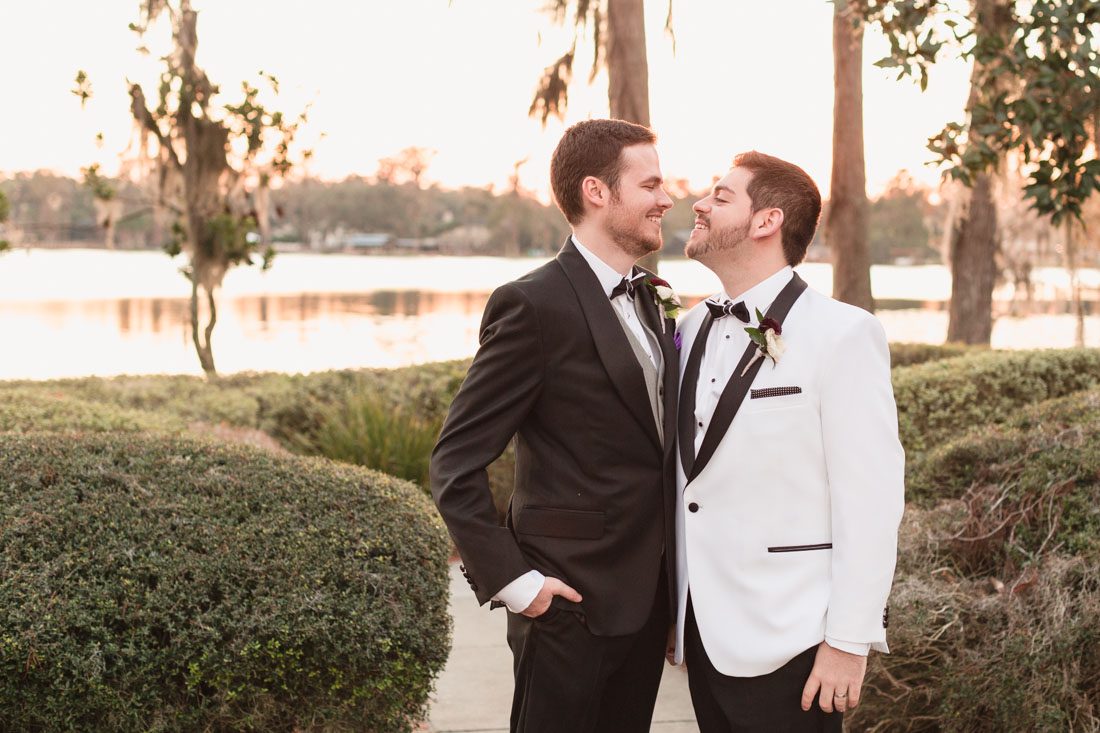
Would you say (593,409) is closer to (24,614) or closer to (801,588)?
(801,588)

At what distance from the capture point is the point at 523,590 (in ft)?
7.76

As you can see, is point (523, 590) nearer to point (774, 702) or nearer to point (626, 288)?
point (774, 702)

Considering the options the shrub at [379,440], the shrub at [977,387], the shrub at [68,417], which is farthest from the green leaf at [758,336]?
the shrub at [379,440]

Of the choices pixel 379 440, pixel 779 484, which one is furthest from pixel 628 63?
pixel 779 484

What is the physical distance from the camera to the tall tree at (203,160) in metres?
11.0

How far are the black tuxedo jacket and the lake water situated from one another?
3.06 m

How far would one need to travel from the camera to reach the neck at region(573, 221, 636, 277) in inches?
103

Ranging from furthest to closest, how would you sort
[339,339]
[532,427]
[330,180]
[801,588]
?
[330,180], [339,339], [532,427], [801,588]

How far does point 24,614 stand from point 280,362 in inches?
661

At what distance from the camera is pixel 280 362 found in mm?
19453

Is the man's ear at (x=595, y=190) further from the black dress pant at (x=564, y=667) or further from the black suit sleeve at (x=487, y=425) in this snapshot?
the black dress pant at (x=564, y=667)

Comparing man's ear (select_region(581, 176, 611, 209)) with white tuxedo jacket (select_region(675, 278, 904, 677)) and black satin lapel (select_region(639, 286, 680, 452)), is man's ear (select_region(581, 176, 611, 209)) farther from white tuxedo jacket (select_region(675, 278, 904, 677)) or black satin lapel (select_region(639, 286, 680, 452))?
white tuxedo jacket (select_region(675, 278, 904, 677))

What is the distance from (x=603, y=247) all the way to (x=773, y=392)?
1.87 feet

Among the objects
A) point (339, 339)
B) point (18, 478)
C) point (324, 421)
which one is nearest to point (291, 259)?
point (339, 339)
